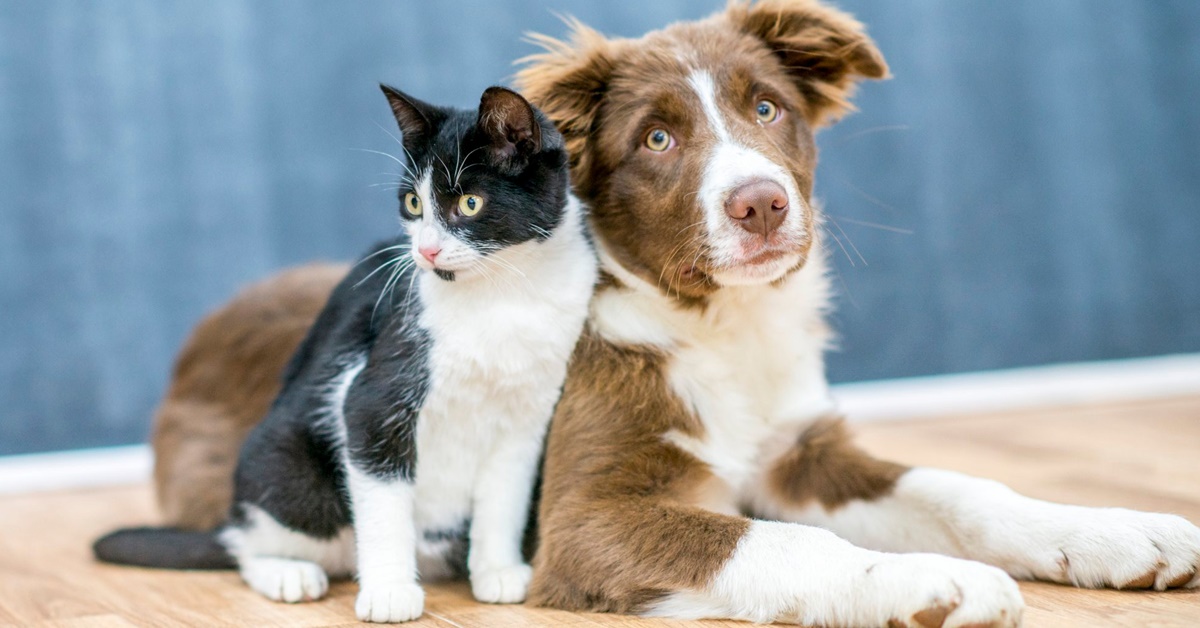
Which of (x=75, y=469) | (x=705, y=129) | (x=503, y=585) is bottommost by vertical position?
(x=75, y=469)

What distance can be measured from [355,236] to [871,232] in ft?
5.83

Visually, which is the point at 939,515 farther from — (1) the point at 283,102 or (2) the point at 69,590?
(1) the point at 283,102

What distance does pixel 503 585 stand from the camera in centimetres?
181

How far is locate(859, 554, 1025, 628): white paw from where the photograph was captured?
141 centimetres

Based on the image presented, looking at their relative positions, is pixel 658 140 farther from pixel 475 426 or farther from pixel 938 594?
pixel 938 594

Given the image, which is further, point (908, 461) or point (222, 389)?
point (908, 461)

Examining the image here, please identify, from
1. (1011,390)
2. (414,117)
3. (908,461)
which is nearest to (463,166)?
(414,117)

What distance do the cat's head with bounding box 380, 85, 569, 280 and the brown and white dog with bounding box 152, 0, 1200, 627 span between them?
26cm

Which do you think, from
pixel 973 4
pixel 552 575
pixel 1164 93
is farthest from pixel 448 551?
pixel 1164 93

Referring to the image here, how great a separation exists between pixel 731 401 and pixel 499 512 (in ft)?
1.48

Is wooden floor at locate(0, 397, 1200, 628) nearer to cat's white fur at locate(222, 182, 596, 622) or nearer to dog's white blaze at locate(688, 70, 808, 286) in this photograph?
cat's white fur at locate(222, 182, 596, 622)

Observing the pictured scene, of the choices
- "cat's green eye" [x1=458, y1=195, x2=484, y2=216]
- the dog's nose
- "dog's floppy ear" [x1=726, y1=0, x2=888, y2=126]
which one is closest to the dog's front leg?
the dog's nose

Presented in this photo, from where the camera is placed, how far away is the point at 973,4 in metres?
4.15

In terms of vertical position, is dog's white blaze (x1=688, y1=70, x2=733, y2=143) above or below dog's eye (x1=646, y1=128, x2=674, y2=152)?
above
